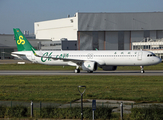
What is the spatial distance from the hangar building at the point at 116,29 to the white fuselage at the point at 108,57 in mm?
57446

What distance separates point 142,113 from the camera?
55.6 ft

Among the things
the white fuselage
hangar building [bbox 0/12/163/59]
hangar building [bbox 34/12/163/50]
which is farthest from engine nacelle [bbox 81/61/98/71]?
hangar building [bbox 34/12/163/50]

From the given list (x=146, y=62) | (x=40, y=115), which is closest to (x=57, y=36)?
(x=146, y=62)

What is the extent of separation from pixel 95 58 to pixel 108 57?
2.43 m

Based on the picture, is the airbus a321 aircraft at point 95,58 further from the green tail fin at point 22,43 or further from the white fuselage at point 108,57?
the green tail fin at point 22,43

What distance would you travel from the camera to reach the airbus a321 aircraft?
161ft

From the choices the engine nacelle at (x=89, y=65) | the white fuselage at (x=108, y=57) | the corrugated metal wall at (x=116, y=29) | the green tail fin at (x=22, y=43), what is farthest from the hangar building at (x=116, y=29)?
the engine nacelle at (x=89, y=65)

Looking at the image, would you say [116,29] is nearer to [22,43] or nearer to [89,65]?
[22,43]

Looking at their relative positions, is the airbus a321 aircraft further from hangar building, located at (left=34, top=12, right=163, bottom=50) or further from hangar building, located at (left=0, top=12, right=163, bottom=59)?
hangar building, located at (left=34, top=12, right=163, bottom=50)

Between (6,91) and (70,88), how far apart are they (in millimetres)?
6754

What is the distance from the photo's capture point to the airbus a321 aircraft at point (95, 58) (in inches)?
1930

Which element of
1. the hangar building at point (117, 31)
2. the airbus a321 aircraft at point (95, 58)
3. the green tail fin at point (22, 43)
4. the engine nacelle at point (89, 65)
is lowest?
the engine nacelle at point (89, 65)

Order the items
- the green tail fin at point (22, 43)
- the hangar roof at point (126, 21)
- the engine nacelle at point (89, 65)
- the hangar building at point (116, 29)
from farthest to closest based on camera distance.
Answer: the hangar building at point (116, 29)
the hangar roof at point (126, 21)
the green tail fin at point (22, 43)
the engine nacelle at point (89, 65)

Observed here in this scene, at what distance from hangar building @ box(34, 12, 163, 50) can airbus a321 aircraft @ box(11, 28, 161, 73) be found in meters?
56.9
